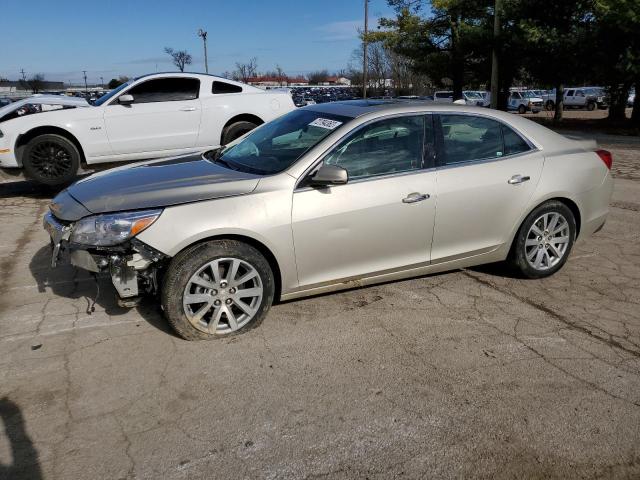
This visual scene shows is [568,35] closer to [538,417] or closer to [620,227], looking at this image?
[620,227]

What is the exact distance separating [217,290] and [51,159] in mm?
5826

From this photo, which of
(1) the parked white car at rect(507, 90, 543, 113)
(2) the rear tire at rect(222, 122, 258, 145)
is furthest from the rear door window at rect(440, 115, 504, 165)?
(1) the parked white car at rect(507, 90, 543, 113)

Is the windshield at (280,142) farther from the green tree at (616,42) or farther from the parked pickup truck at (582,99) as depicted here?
the parked pickup truck at (582,99)

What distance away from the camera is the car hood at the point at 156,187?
3.58 m

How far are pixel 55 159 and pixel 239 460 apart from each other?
23.0 ft

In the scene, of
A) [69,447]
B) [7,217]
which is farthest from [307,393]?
[7,217]

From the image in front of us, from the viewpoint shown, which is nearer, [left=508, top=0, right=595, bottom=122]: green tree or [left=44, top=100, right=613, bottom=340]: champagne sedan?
[left=44, top=100, right=613, bottom=340]: champagne sedan

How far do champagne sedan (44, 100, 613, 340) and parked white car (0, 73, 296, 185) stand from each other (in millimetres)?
4242

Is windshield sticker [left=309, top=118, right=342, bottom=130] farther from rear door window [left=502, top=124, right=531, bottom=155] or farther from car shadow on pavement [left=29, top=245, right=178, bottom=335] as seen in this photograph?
car shadow on pavement [left=29, top=245, right=178, bottom=335]

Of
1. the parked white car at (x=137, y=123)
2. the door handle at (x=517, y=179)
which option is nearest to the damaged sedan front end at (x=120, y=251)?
the door handle at (x=517, y=179)

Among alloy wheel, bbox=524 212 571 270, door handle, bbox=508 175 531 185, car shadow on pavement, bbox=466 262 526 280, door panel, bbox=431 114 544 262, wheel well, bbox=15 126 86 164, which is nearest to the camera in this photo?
door panel, bbox=431 114 544 262

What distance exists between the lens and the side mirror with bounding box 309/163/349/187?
12.1 feet

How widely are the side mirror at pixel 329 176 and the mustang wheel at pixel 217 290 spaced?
637 millimetres

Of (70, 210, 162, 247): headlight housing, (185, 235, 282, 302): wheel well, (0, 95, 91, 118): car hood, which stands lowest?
(185, 235, 282, 302): wheel well
